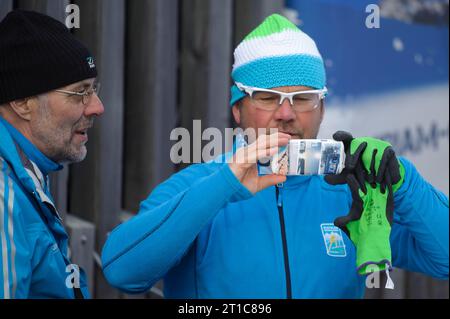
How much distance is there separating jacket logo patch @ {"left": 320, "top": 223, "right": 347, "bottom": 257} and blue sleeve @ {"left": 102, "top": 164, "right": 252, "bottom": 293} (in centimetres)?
34

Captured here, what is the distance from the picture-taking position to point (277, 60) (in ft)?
7.59

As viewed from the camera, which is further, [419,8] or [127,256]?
[419,8]

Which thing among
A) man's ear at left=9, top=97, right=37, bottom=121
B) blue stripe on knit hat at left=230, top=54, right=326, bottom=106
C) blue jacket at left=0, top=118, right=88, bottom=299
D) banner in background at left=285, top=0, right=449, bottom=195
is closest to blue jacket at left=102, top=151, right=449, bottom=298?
blue jacket at left=0, top=118, right=88, bottom=299

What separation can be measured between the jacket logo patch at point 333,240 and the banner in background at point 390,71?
1728mm

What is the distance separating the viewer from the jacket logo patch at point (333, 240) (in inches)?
89.0

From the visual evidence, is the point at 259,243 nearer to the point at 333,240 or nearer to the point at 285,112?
the point at 333,240

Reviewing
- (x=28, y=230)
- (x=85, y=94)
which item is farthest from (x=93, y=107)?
(x=28, y=230)

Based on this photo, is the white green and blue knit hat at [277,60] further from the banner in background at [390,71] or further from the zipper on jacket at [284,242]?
the banner in background at [390,71]

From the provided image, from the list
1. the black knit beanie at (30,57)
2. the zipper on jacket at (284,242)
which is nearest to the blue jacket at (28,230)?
the black knit beanie at (30,57)

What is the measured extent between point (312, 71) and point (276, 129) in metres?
0.22

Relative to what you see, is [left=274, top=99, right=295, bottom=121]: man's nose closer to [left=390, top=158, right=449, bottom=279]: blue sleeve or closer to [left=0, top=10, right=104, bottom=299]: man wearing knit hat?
[left=390, top=158, right=449, bottom=279]: blue sleeve

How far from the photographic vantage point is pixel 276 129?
7.45 feet
